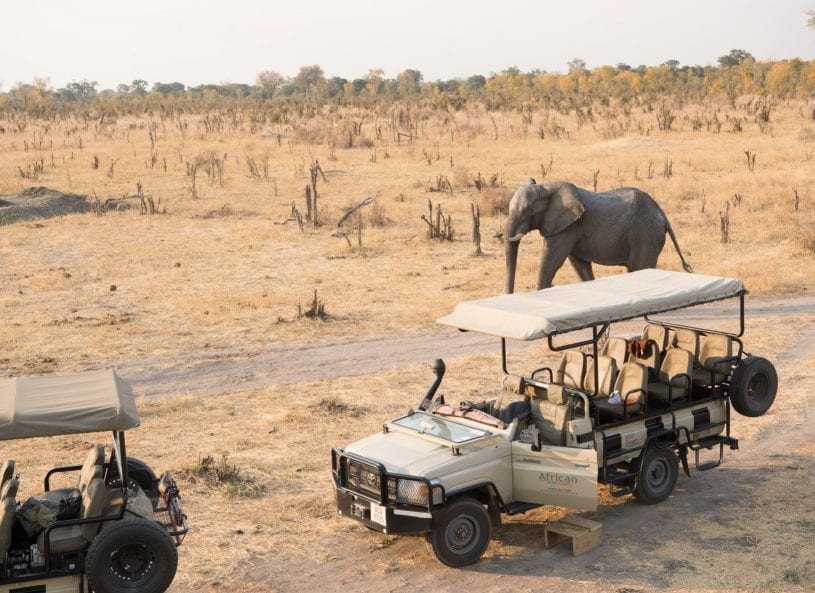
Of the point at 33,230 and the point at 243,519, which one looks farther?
the point at 33,230

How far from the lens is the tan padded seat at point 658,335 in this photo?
1227 cm

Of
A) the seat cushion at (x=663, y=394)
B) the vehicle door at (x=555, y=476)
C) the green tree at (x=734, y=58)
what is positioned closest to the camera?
the vehicle door at (x=555, y=476)

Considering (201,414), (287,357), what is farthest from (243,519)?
(287,357)

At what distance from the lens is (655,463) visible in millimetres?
10852

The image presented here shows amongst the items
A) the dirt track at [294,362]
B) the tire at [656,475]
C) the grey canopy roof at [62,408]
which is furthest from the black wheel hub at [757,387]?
the grey canopy roof at [62,408]

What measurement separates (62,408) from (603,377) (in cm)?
549

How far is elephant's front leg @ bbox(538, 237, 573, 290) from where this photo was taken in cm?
1738

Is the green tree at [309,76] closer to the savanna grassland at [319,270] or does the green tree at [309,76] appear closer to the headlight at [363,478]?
the savanna grassland at [319,270]

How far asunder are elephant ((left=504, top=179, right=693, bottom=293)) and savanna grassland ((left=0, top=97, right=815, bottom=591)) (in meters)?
2.10

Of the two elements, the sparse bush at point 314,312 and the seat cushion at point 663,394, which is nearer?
the seat cushion at point 663,394

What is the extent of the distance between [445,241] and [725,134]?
18.9 meters

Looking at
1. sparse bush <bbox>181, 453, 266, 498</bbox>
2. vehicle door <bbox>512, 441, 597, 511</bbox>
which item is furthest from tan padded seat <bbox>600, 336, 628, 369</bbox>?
sparse bush <bbox>181, 453, 266, 498</bbox>

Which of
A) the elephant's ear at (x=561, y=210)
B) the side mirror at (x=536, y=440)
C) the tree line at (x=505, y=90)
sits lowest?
the side mirror at (x=536, y=440)

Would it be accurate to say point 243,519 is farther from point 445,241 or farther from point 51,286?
point 445,241
